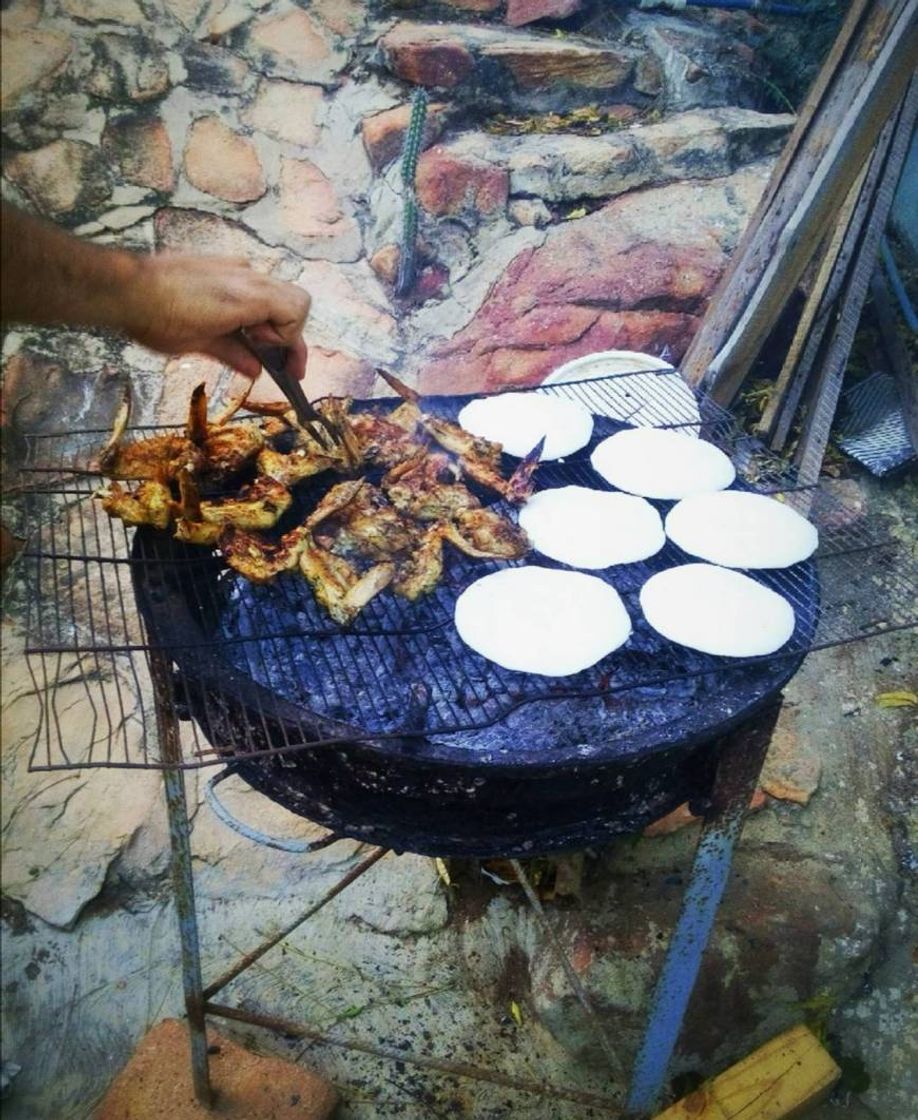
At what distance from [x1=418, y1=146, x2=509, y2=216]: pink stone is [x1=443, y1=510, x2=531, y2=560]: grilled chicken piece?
3266 mm

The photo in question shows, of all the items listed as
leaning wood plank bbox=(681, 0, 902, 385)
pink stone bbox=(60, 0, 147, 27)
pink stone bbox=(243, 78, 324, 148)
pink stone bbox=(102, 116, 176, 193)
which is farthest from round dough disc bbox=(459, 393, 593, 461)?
pink stone bbox=(60, 0, 147, 27)

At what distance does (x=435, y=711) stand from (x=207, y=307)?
1.10 metres

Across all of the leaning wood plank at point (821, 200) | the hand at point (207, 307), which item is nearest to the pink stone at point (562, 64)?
the leaning wood plank at point (821, 200)

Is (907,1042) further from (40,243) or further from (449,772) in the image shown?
(40,243)

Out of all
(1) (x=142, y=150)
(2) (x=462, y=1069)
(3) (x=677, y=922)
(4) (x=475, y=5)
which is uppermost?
(4) (x=475, y=5)

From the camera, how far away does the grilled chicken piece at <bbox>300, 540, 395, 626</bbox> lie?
2240mm

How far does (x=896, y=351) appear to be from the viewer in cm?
525

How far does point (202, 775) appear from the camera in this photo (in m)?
4.11

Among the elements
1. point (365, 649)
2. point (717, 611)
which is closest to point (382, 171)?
point (365, 649)

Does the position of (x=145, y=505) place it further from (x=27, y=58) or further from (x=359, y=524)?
(x=27, y=58)

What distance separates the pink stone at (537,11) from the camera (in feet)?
19.2

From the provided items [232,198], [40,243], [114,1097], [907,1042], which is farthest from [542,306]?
[114,1097]

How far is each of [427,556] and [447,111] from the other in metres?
4.01

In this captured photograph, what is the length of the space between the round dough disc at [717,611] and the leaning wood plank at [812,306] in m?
2.74
